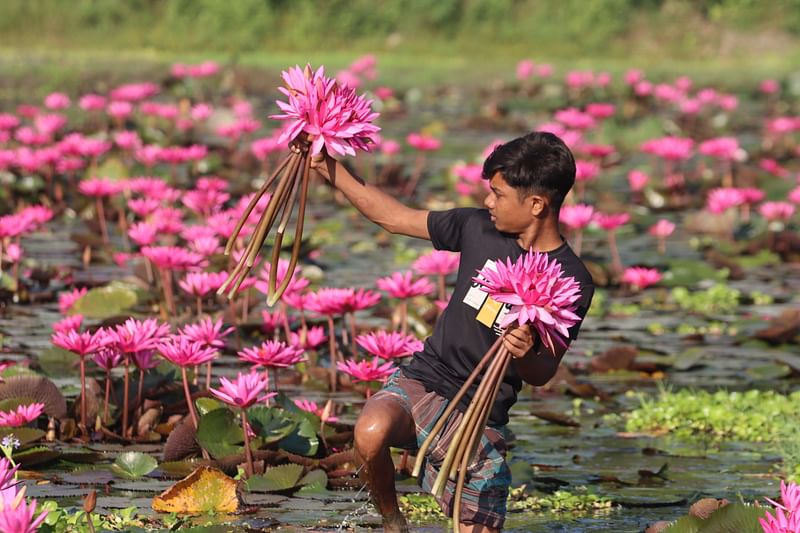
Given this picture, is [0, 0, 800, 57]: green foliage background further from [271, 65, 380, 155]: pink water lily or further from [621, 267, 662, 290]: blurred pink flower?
[271, 65, 380, 155]: pink water lily

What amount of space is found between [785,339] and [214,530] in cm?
429

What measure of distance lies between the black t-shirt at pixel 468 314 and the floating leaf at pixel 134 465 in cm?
97

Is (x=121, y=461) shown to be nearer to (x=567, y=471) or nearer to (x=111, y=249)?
(x=567, y=471)

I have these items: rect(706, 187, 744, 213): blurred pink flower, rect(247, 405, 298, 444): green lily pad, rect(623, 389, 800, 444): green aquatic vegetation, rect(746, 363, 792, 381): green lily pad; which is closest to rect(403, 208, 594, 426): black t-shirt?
rect(247, 405, 298, 444): green lily pad

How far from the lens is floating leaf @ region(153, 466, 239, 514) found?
4.37 meters

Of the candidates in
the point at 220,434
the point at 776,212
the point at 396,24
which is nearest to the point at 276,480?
the point at 220,434

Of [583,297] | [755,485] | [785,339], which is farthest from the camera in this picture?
[785,339]

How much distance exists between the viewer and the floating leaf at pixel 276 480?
4645mm

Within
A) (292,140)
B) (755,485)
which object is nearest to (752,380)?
(755,485)

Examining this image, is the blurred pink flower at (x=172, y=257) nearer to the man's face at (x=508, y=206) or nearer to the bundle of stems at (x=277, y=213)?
the bundle of stems at (x=277, y=213)

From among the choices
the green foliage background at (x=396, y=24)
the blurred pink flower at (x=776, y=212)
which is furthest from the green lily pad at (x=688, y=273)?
the green foliage background at (x=396, y=24)

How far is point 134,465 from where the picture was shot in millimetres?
4719

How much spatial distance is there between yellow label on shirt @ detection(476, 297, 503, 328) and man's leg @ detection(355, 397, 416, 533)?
1.22ft

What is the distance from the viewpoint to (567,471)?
529 cm
